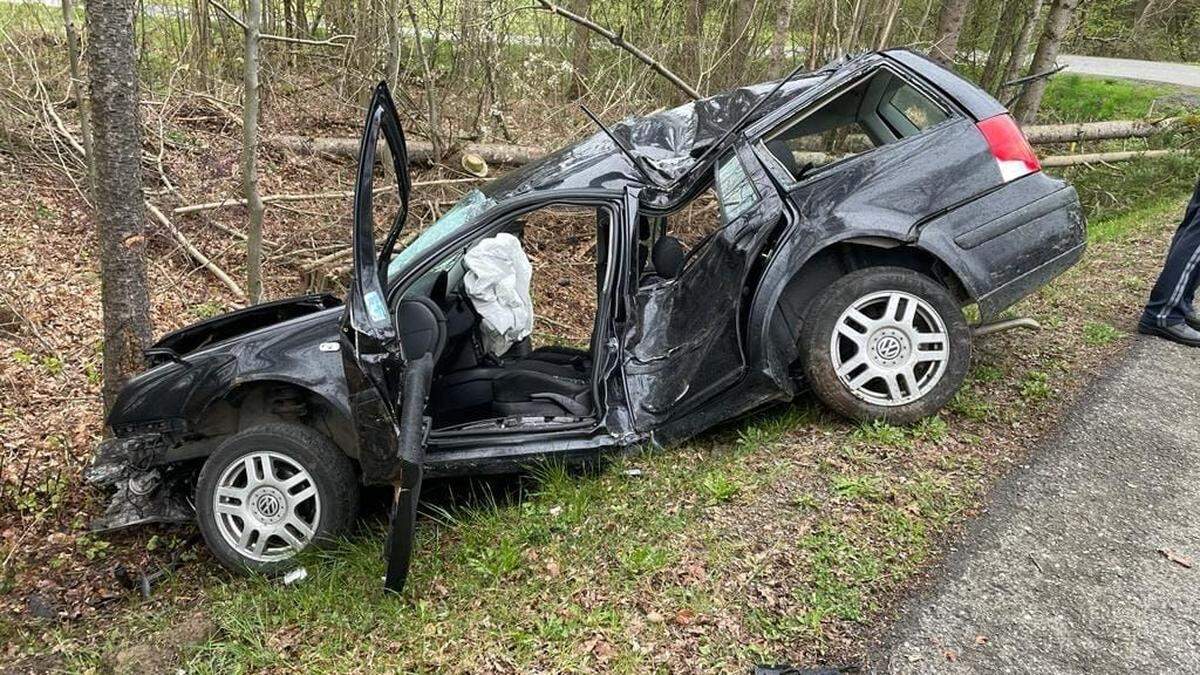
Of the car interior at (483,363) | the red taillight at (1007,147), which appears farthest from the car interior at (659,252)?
the red taillight at (1007,147)


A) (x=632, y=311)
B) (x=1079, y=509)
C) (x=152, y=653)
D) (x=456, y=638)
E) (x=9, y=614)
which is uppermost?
(x=632, y=311)

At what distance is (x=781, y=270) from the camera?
3953 millimetres

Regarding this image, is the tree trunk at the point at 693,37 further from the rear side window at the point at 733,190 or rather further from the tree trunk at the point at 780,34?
the rear side window at the point at 733,190

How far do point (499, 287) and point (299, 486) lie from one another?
148 cm

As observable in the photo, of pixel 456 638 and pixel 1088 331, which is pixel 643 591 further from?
pixel 1088 331

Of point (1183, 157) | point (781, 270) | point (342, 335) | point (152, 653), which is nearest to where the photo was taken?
point (152, 653)

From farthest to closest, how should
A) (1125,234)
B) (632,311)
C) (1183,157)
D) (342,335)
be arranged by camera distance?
(1183,157) → (1125,234) → (632,311) → (342,335)

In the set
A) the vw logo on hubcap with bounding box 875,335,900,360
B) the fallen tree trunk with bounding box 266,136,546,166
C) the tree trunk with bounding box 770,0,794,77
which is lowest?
the fallen tree trunk with bounding box 266,136,546,166

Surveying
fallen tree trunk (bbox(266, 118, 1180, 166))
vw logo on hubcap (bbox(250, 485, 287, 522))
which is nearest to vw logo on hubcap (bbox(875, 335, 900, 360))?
vw logo on hubcap (bbox(250, 485, 287, 522))

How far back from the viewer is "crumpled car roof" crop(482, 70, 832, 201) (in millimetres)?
4215

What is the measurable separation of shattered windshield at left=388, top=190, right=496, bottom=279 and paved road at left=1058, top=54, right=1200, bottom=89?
13.8 meters

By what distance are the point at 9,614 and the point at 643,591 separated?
3223mm

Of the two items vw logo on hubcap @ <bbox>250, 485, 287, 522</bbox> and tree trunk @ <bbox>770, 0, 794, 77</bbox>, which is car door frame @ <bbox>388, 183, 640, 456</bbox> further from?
tree trunk @ <bbox>770, 0, 794, 77</bbox>

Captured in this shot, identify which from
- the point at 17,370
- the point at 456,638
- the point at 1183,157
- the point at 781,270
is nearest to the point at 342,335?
the point at 456,638
